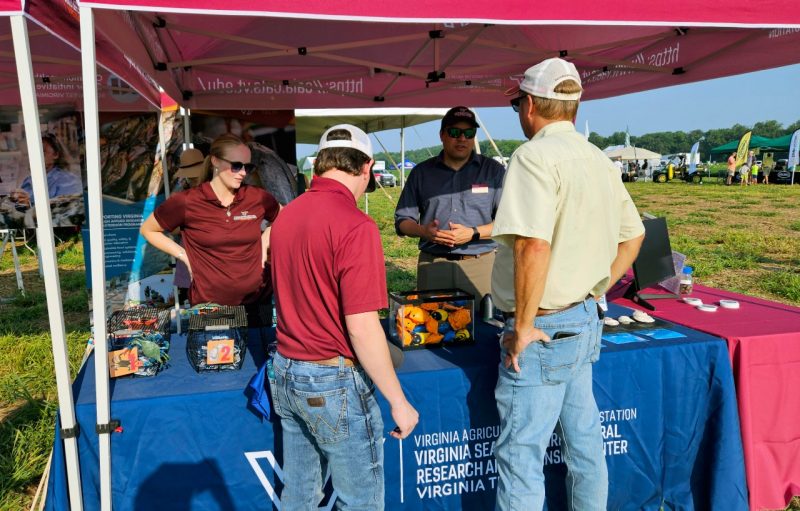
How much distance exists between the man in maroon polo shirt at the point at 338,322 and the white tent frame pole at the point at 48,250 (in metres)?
0.73

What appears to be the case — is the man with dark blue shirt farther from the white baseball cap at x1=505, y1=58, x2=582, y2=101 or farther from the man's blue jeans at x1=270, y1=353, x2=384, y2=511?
the man's blue jeans at x1=270, y1=353, x2=384, y2=511

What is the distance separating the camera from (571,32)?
363cm

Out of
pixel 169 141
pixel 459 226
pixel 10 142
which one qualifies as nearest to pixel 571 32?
pixel 459 226

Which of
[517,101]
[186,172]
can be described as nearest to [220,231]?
[186,172]

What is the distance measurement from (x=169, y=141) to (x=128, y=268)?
897mm

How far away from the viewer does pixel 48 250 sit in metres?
1.67

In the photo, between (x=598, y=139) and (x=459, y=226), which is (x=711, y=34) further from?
(x=598, y=139)

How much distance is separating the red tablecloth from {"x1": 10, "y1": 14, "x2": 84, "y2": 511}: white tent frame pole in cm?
255

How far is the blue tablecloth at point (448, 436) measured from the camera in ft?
6.01

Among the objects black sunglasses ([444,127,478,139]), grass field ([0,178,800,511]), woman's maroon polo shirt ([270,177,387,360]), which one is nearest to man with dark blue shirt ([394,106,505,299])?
black sunglasses ([444,127,478,139])

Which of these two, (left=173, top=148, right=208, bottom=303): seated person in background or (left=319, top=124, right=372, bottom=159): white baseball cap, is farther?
(left=173, top=148, right=208, bottom=303): seated person in background

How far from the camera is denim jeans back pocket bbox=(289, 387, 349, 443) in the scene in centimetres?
148

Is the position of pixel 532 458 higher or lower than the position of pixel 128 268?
lower

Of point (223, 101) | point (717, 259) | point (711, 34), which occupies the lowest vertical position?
point (717, 259)
